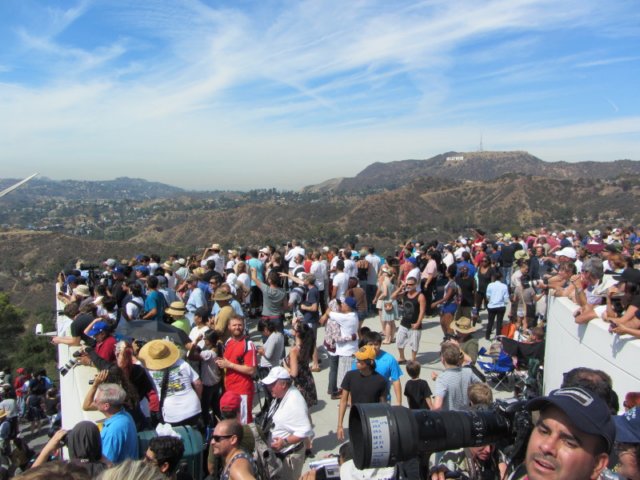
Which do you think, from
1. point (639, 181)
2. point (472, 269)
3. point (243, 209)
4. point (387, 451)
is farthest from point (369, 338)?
point (243, 209)

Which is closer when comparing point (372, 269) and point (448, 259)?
point (372, 269)

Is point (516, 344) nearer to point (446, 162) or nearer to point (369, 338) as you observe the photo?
point (369, 338)

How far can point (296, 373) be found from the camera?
5.19m

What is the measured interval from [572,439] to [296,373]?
391 centimetres

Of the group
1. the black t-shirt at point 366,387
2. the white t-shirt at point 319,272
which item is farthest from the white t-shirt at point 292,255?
the black t-shirt at point 366,387

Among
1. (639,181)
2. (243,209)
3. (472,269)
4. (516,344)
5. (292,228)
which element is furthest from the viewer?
(243,209)

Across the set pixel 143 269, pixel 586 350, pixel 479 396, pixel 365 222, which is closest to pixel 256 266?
pixel 143 269

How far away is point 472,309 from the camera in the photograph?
27.5 feet

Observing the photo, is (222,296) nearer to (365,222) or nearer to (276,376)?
(276,376)

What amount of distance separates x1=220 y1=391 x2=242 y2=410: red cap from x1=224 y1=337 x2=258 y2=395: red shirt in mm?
73

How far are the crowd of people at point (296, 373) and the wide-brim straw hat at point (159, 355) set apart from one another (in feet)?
0.03

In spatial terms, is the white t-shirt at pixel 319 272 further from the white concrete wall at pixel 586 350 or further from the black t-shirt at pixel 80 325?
the black t-shirt at pixel 80 325

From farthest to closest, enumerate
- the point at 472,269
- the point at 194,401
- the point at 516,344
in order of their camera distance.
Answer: the point at 472,269 → the point at 516,344 → the point at 194,401

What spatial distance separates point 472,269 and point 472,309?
939 mm
